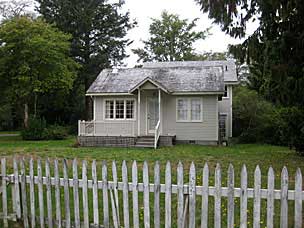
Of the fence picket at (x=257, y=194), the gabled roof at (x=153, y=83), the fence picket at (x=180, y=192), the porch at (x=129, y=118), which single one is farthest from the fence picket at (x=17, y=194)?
the gabled roof at (x=153, y=83)

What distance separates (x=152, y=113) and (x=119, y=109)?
87.8 inches

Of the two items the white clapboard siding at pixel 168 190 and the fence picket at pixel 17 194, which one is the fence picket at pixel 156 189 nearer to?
the white clapboard siding at pixel 168 190

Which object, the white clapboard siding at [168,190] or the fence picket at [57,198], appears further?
the fence picket at [57,198]

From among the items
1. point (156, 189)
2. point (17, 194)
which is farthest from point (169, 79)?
point (156, 189)

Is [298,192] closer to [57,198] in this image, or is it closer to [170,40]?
[57,198]

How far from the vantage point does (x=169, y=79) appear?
2341 centimetres

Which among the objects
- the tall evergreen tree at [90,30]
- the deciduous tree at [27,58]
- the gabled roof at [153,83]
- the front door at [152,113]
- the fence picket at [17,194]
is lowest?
the fence picket at [17,194]

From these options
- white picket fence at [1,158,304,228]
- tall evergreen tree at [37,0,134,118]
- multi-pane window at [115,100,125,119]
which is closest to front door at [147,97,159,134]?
multi-pane window at [115,100,125,119]

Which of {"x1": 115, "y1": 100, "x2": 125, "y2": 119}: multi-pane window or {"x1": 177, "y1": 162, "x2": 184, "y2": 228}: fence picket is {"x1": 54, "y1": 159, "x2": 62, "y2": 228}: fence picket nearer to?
{"x1": 177, "y1": 162, "x2": 184, "y2": 228}: fence picket

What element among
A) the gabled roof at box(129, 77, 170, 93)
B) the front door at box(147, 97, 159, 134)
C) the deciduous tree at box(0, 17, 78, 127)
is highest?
the deciduous tree at box(0, 17, 78, 127)

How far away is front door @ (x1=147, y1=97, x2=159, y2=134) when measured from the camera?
22828mm

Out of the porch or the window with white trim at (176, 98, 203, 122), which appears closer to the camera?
the porch

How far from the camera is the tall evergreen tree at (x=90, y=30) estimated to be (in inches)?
1439

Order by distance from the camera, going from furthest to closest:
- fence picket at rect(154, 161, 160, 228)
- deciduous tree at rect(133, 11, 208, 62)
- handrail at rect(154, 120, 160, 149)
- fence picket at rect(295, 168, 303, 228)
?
deciduous tree at rect(133, 11, 208, 62) < handrail at rect(154, 120, 160, 149) < fence picket at rect(154, 161, 160, 228) < fence picket at rect(295, 168, 303, 228)
